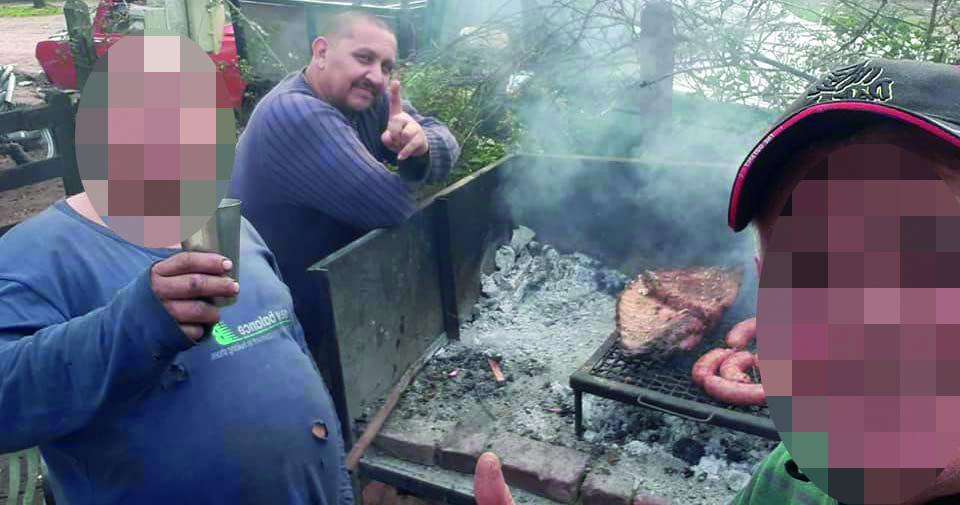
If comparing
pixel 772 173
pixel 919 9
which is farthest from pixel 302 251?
pixel 919 9

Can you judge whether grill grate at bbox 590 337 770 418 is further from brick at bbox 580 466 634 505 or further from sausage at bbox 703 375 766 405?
brick at bbox 580 466 634 505

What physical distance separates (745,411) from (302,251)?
213 centimetres

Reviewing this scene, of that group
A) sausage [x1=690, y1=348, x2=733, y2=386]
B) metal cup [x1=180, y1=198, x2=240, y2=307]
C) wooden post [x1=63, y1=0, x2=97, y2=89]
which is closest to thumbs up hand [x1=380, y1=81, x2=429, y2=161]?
sausage [x1=690, y1=348, x2=733, y2=386]

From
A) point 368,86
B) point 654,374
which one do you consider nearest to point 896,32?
point 654,374

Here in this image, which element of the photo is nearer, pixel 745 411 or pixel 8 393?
pixel 8 393

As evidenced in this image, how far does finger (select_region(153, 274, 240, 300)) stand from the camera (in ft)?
4.13

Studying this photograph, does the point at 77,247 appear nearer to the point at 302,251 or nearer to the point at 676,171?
the point at 302,251

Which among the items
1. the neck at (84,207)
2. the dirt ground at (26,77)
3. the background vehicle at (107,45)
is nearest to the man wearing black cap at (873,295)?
the neck at (84,207)

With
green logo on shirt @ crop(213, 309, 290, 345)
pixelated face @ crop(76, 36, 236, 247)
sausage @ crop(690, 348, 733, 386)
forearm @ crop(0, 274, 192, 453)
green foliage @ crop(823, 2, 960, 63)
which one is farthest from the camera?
green foliage @ crop(823, 2, 960, 63)

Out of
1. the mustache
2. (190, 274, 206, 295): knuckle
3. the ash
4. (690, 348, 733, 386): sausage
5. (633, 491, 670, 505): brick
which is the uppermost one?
the mustache

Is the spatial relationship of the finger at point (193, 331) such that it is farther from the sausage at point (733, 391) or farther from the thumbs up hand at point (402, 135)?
the sausage at point (733, 391)

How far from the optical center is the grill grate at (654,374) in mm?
3137

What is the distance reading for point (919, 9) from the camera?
15.7 ft

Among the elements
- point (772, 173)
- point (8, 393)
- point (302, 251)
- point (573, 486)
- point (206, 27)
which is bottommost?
point (573, 486)
